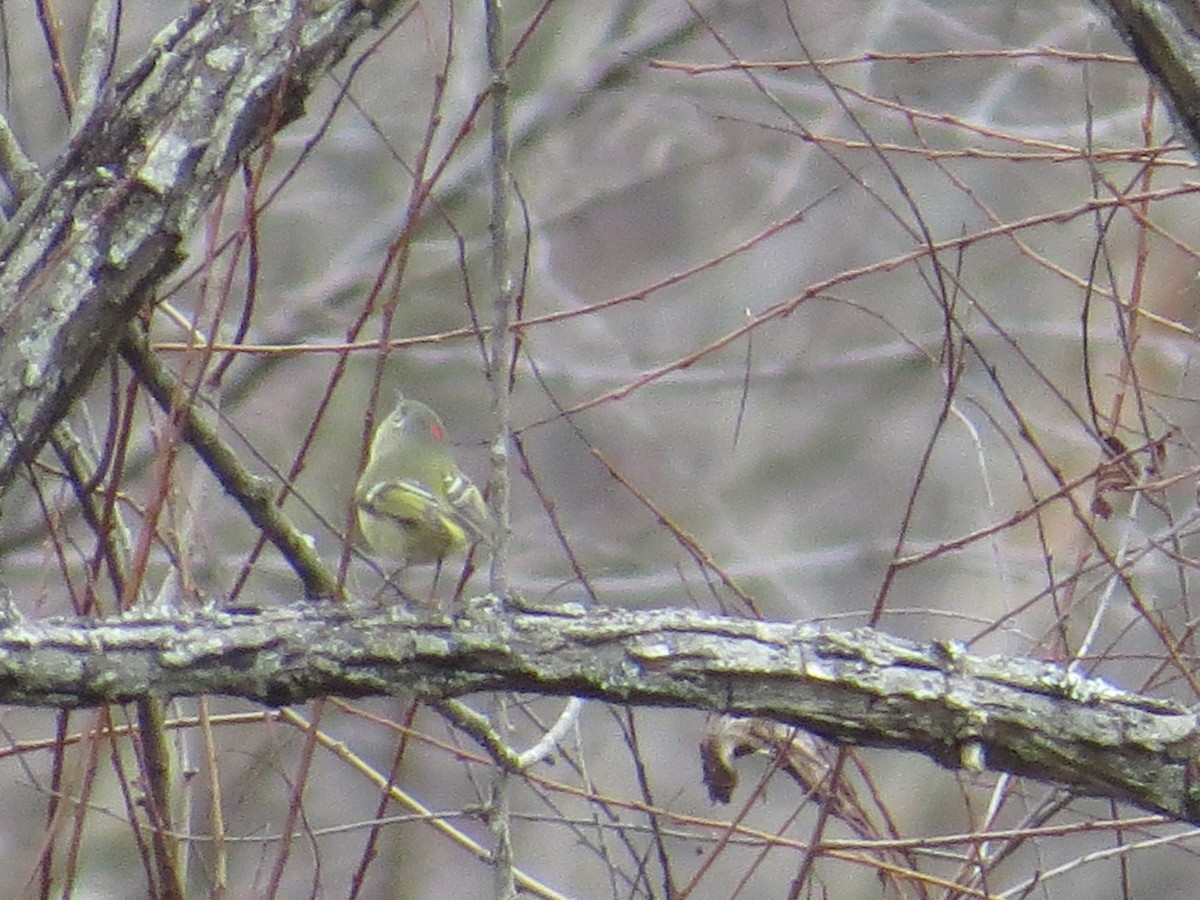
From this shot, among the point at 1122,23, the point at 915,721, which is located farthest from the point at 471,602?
the point at 1122,23

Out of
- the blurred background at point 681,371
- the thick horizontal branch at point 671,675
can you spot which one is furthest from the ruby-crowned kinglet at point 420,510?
the blurred background at point 681,371

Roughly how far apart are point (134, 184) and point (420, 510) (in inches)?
41.1

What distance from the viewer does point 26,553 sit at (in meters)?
8.00

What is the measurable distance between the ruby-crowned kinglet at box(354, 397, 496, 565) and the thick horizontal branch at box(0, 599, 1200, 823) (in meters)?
1.02

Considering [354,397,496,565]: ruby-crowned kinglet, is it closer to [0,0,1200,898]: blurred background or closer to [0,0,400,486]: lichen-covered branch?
[0,0,400,486]: lichen-covered branch

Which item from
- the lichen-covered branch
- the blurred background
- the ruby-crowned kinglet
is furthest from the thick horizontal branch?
the blurred background

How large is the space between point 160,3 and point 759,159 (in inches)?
135

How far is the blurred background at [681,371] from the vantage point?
8.36 meters

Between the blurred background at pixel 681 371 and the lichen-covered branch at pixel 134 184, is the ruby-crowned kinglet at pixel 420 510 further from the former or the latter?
the blurred background at pixel 681 371

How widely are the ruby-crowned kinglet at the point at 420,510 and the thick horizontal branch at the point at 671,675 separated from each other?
1020 mm

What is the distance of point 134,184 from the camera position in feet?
9.19

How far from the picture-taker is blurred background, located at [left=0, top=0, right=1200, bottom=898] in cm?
836

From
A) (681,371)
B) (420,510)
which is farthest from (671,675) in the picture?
(681,371)

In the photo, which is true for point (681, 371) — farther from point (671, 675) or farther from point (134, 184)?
point (671, 675)
